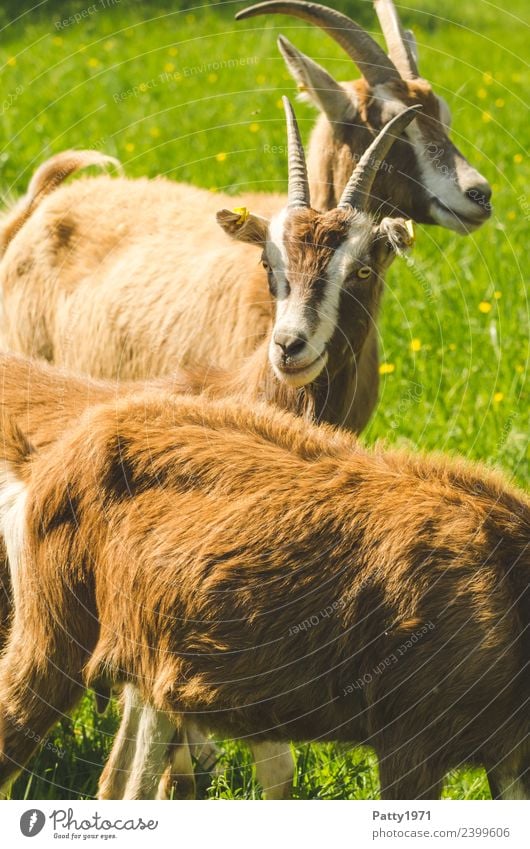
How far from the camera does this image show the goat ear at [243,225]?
508 cm

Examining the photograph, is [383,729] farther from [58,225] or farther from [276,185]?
[276,185]

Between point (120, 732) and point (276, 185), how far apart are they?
550 centimetres

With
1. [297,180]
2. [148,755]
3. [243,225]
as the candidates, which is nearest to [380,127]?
[297,180]

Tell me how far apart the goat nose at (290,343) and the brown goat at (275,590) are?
726 mm

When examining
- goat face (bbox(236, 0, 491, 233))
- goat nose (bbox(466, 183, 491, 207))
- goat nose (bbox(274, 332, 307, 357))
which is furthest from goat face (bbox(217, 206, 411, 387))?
goat nose (bbox(466, 183, 491, 207))

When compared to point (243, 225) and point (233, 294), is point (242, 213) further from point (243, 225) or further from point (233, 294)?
point (233, 294)

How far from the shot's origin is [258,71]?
447 inches

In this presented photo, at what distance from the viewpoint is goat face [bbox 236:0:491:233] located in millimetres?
5891

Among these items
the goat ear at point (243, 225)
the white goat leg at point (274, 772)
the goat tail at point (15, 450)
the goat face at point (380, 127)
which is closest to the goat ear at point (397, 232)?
the goat ear at point (243, 225)

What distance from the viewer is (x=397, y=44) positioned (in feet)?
20.9

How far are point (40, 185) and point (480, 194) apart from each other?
9.45 ft

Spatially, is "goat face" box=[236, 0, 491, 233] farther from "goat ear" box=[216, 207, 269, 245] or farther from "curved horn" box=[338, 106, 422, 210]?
"goat ear" box=[216, 207, 269, 245]

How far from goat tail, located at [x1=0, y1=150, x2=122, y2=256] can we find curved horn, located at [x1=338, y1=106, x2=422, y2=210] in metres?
2.50
